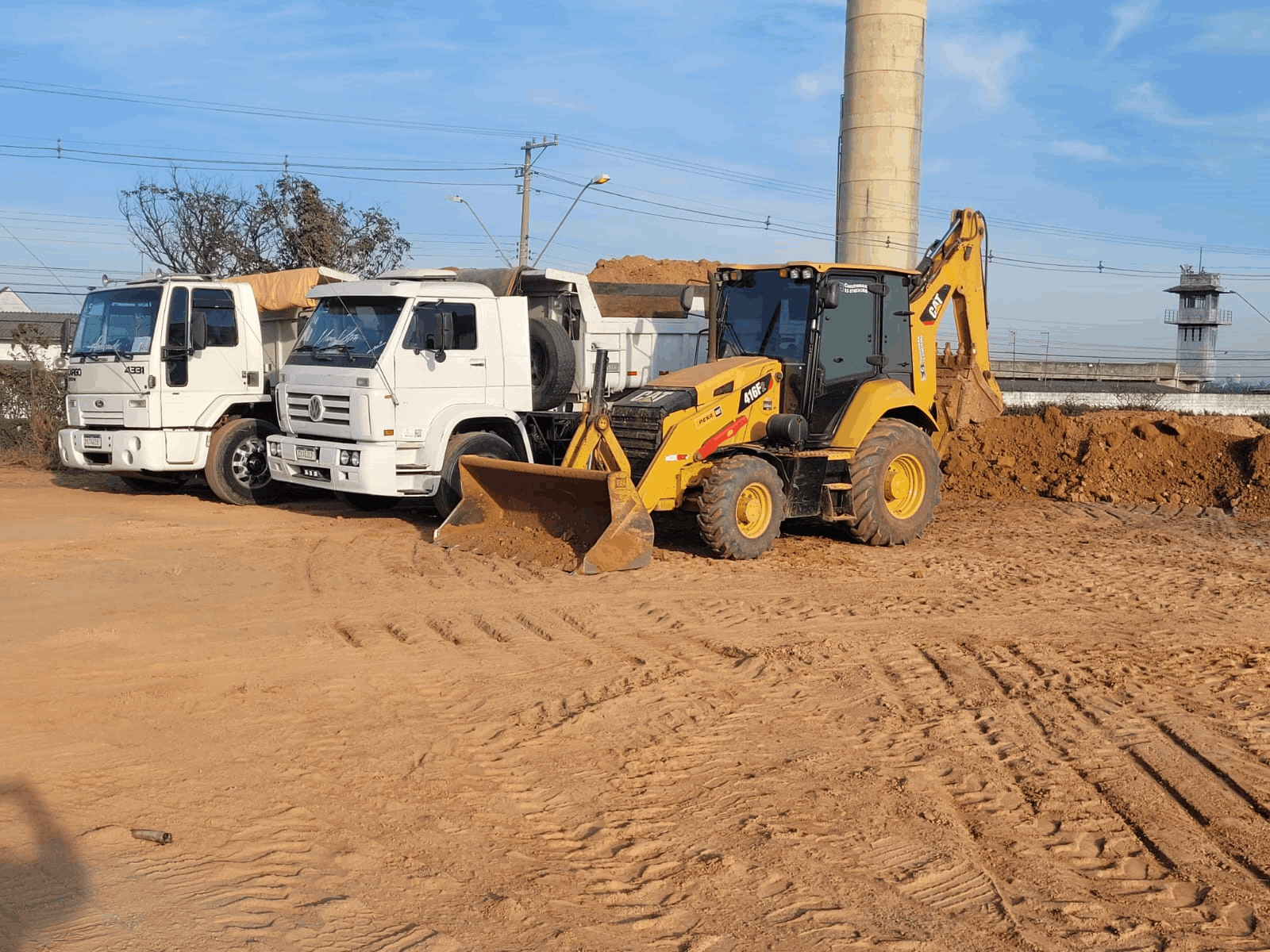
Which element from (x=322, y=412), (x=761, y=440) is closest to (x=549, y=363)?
(x=322, y=412)

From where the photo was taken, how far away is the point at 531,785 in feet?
18.0

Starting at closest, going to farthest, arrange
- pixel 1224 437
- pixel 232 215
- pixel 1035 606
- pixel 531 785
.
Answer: pixel 531 785 → pixel 1035 606 → pixel 1224 437 → pixel 232 215

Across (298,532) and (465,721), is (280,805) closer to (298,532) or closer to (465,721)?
(465,721)

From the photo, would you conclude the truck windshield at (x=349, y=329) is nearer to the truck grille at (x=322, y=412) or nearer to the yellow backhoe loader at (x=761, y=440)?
→ the truck grille at (x=322, y=412)

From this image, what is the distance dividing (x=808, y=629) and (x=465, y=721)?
9.90ft

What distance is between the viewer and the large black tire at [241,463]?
1448 centimetres

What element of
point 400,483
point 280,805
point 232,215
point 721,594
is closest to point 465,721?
point 280,805

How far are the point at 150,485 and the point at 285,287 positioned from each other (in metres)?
3.44

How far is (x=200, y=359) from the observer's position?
14406 mm

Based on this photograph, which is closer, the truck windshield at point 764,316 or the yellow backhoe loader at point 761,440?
the yellow backhoe loader at point 761,440

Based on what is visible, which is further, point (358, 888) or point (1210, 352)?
point (1210, 352)

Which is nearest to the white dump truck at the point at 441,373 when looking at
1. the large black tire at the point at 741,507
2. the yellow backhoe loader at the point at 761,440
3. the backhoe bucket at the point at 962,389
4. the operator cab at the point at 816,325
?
the operator cab at the point at 816,325

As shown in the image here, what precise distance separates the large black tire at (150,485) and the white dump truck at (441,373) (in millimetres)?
3394

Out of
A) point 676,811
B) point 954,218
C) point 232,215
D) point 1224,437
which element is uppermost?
point 232,215
